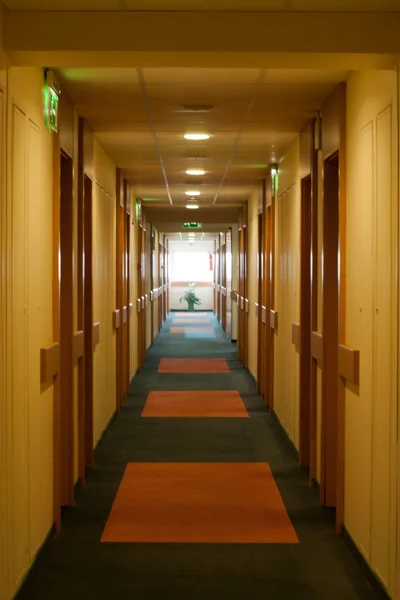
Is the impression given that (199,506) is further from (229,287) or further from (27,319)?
(229,287)

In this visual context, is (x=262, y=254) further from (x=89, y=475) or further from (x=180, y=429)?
(x=89, y=475)

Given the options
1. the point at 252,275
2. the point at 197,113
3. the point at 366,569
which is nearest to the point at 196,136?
the point at 197,113

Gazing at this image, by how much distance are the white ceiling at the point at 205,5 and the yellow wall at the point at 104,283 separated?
323 centimetres

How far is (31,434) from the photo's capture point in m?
3.77

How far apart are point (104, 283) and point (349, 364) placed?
143 inches

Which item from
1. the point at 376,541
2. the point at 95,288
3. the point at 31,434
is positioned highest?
the point at 95,288

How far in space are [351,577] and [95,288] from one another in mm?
3538

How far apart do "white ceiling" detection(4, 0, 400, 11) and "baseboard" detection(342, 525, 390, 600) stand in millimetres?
2786

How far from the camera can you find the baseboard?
138 inches

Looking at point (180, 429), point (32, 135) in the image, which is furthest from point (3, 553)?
point (180, 429)

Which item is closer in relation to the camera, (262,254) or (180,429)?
(180,429)

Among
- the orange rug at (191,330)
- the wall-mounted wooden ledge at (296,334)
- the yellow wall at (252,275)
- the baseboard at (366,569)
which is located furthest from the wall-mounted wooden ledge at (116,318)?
the orange rug at (191,330)

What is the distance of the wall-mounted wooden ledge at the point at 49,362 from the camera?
13.1ft

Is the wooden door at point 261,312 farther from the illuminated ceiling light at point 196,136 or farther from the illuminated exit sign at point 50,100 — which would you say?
the illuminated exit sign at point 50,100
